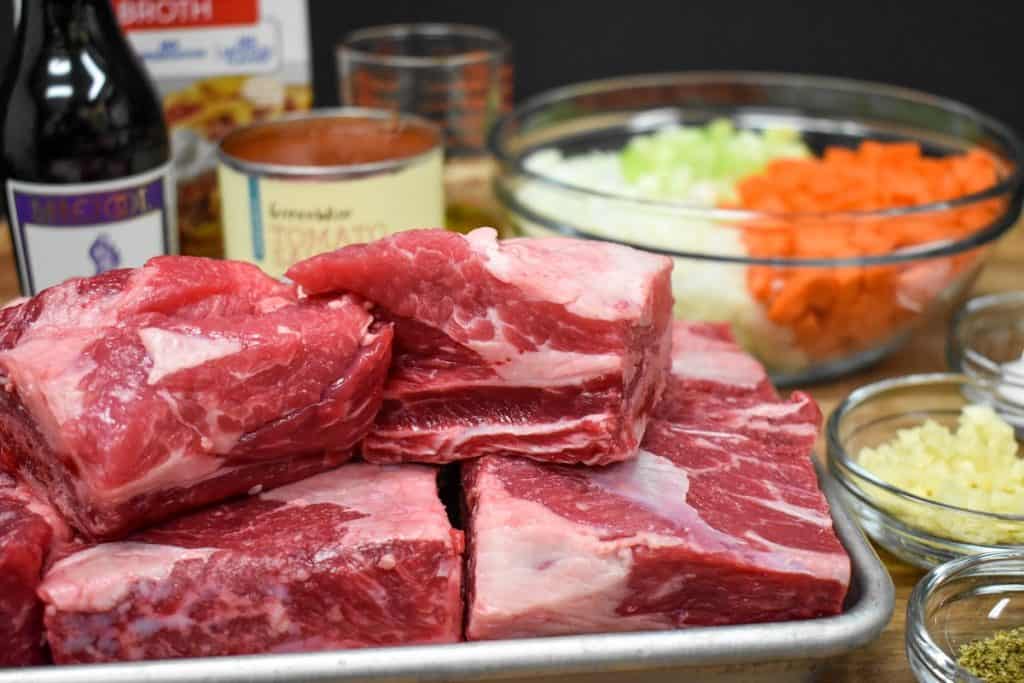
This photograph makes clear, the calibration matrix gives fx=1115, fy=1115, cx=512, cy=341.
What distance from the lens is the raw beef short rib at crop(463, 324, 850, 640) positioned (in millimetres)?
1115

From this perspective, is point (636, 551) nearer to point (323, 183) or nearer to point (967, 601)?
point (967, 601)

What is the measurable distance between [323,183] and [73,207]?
379 millimetres

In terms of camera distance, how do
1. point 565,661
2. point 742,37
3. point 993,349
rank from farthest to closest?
point 742,37 < point 993,349 < point 565,661

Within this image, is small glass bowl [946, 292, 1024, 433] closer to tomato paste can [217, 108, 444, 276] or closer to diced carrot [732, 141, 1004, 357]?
diced carrot [732, 141, 1004, 357]

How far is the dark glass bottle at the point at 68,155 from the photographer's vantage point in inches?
67.3

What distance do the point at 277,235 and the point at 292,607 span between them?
84 cm

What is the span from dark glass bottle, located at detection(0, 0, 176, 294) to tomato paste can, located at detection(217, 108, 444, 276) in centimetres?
15

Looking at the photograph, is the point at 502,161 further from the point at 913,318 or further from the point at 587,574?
the point at 587,574

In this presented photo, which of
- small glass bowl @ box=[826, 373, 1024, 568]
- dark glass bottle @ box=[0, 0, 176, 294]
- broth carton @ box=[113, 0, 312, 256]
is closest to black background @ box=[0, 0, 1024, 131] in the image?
broth carton @ box=[113, 0, 312, 256]

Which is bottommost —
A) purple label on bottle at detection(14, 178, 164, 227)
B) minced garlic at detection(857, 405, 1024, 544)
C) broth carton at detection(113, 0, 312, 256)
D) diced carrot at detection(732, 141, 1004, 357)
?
minced garlic at detection(857, 405, 1024, 544)

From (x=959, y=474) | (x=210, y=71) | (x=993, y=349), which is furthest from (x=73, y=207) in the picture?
(x=993, y=349)

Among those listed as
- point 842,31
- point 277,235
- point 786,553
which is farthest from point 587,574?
point 842,31

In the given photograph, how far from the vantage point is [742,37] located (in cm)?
315

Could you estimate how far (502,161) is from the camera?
205cm
